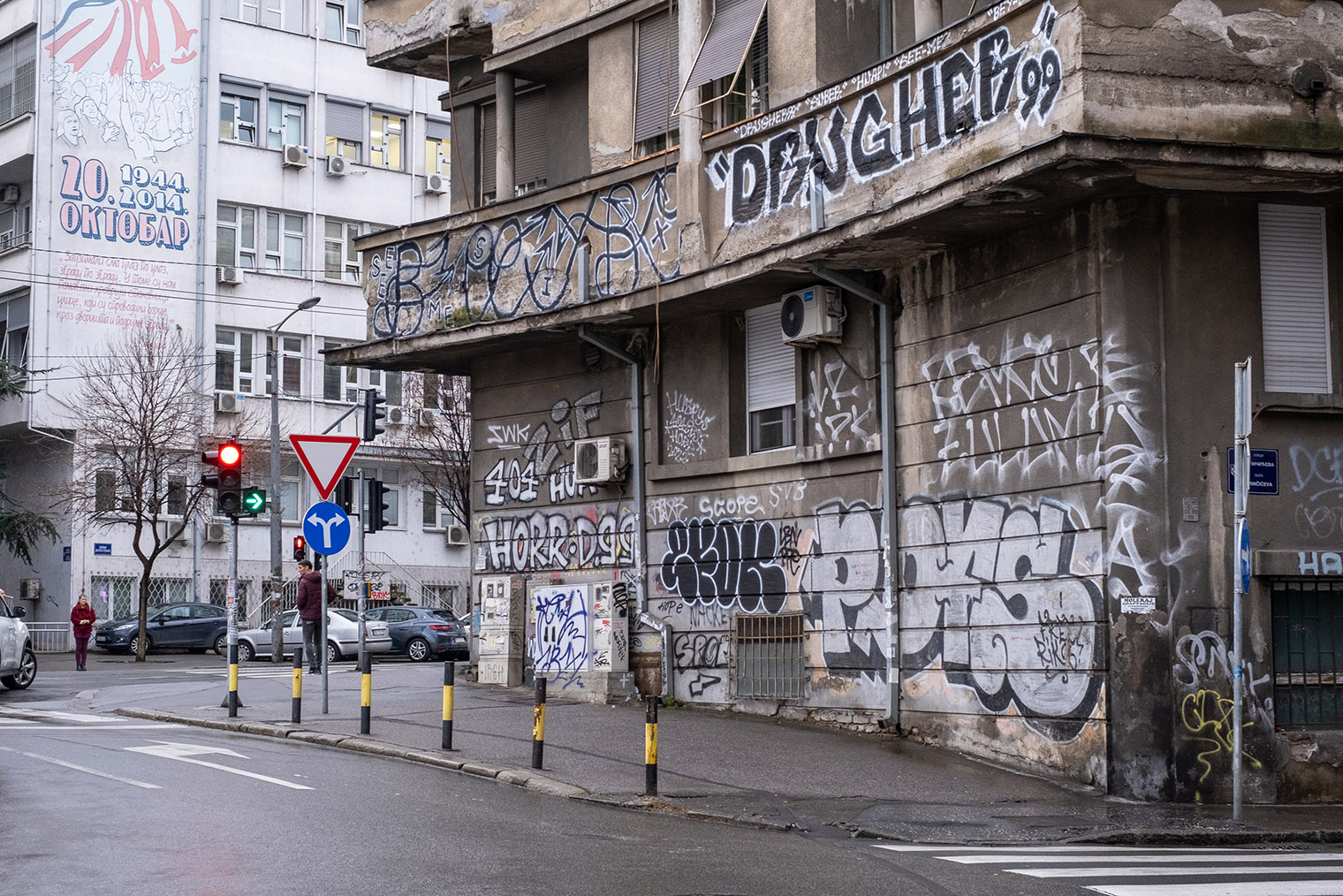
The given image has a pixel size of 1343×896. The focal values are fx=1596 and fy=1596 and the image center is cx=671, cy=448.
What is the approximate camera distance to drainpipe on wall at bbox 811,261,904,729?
1628cm

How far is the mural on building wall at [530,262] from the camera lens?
61.0ft

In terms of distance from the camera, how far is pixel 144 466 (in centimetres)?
4066

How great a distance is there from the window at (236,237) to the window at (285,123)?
2290mm

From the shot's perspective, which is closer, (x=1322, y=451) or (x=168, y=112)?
(x=1322, y=451)

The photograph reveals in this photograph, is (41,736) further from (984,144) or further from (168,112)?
(168,112)

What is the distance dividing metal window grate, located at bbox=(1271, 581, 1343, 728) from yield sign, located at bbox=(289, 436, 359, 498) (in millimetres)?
9977

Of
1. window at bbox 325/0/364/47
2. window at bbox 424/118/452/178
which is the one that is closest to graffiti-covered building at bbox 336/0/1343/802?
window at bbox 325/0/364/47

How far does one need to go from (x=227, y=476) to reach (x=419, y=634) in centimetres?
2040

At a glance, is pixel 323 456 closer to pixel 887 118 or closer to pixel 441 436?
pixel 887 118

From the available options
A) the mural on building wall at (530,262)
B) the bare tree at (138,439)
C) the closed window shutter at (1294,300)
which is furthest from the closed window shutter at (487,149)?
the bare tree at (138,439)

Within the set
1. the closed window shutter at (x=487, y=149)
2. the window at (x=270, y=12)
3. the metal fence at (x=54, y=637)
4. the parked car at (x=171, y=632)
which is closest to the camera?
the closed window shutter at (x=487, y=149)

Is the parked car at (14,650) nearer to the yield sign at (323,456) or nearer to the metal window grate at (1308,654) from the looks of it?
the yield sign at (323,456)

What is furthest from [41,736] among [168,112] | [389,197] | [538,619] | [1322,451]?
[389,197]

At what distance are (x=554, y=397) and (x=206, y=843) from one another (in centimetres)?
1227
